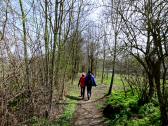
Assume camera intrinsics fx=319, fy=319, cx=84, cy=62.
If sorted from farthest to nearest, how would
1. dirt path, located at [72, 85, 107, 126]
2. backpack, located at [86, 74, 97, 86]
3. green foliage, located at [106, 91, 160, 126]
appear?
backpack, located at [86, 74, 97, 86] < dirt path, located at [72, 85, 107, 126] < green foliage, located at [106, 91, 160, 126]

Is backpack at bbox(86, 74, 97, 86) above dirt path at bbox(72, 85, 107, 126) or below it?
above

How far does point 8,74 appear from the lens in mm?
10195

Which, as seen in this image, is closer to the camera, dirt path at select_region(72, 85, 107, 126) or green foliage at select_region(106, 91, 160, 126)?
green foliage at select_region(106, 91, 160, 126)

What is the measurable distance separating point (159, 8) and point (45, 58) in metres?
8.10

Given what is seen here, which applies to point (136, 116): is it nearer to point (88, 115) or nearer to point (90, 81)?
point (88, 115)

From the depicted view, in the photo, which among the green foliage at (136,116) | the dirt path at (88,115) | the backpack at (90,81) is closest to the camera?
the green foliage at (136,116)

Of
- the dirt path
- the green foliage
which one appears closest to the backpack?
the dirt path

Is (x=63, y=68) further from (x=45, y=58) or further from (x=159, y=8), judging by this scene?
(x=159, y=8)

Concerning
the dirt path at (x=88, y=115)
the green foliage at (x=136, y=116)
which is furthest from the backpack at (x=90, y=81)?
the green foliage at (x=136, y=116)

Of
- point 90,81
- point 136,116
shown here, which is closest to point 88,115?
point 136,116

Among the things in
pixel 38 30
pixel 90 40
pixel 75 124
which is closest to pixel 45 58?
pixel 38 30

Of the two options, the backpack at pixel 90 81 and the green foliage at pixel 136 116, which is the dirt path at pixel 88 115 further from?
the backpack at pixel 90 81

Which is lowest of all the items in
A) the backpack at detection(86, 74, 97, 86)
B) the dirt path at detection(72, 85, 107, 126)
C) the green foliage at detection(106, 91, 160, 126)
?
the dirt path at detection(72, 85, 107, 126)

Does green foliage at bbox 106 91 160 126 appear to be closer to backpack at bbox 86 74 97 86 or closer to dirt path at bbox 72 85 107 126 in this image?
dirt path at bbox 72 85 107 126
